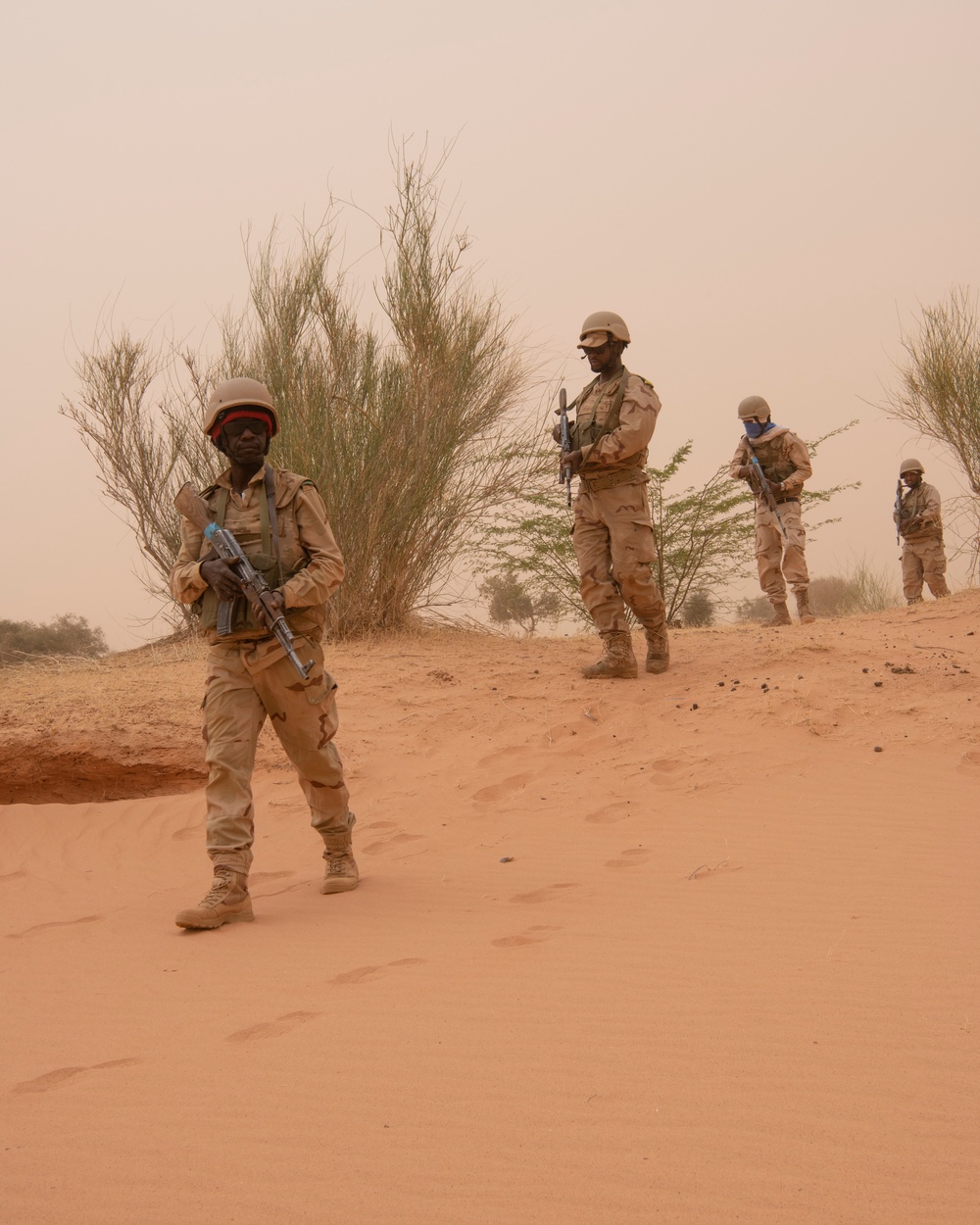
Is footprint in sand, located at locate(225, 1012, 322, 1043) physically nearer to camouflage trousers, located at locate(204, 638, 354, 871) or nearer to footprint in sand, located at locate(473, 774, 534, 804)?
camouflage trousers, located at locate(204, 638, 354, 871)

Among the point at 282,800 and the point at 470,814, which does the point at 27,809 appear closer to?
the point at 282,800

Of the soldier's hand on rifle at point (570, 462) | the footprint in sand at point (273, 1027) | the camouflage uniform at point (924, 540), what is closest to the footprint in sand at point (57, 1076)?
the footprint in sand at point (273, 1027)

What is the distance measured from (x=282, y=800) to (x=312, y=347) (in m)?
4.43

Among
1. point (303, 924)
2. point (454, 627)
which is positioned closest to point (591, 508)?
point (454, 627)

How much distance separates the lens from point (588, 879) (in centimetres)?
393

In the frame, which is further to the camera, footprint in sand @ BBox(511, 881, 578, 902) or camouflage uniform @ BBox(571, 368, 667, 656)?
camouflage uniform @ BBox(571, 368, 667, 656)

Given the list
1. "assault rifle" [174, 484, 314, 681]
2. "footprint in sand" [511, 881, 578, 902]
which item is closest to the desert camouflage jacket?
"footprint in sand" [511, 881, 578, 902]

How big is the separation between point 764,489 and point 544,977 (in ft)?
22.3

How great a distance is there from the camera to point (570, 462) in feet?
20.2

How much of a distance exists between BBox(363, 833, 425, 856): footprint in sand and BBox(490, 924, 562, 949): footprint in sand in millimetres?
1484

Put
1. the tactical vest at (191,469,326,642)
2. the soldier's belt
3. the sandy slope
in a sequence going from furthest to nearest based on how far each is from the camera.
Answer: the soldier's belt, the tactical vest at (191,469,326,642), the sandy slope

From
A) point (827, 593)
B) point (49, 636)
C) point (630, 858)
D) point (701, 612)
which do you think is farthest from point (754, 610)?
point (630, 858)

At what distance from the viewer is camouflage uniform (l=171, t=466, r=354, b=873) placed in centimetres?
374

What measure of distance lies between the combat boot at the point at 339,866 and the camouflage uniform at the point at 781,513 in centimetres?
588
